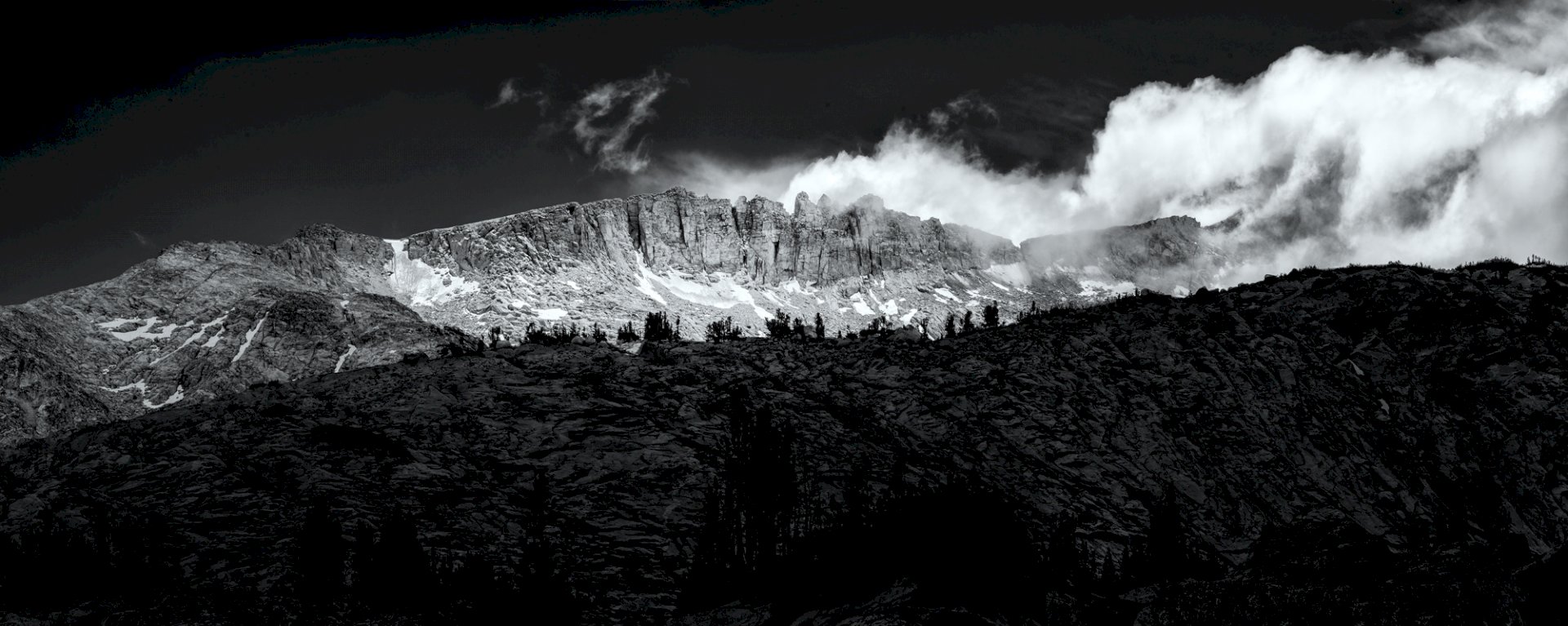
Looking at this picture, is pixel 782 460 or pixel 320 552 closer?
pixel 320 552

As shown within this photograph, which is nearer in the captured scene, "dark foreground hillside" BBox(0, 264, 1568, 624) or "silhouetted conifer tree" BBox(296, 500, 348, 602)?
"silhouetted conifer tree" BBox(296, 500, 348, 602)

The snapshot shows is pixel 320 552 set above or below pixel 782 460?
below

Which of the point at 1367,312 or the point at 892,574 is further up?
the point at 1367,312

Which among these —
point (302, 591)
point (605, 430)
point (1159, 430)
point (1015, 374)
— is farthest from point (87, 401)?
point (1159, 430)

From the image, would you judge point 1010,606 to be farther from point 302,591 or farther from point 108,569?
point 108,569

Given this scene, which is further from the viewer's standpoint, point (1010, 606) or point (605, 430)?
point (605, 430)

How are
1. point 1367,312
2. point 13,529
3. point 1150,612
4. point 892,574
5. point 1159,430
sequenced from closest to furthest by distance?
point 1150,612 → point 892,574 → point 13,529 → point 1159,430 → point 1367,312

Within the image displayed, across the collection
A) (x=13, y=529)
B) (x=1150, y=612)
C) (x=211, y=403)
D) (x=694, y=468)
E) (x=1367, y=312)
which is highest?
(x=1367, y=312)

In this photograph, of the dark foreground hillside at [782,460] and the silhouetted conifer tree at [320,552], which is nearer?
the silhouetted conifer tree at [320,552]

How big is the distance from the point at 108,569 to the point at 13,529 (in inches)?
783

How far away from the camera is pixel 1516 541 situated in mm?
33594

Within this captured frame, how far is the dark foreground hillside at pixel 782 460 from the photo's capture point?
264ft

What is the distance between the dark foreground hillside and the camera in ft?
264

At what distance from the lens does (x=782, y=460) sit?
3959 inches
